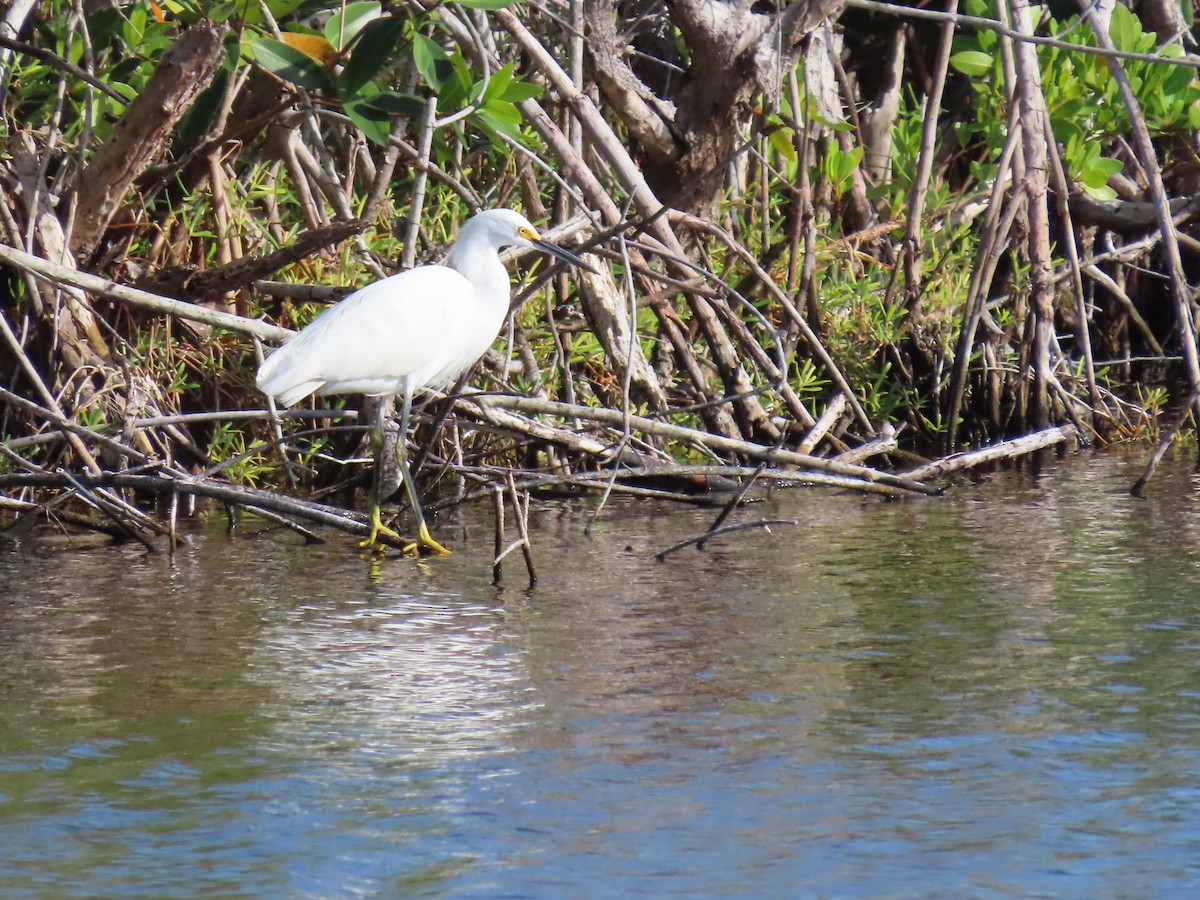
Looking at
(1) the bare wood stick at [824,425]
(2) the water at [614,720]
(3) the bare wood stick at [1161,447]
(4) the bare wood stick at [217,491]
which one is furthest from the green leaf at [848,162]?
(4) the bare wood stick at [217,491]

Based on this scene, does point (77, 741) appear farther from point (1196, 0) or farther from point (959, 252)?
point (1196, 0)

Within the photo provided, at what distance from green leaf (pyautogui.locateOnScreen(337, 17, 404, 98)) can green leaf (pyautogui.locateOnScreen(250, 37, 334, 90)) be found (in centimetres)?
14

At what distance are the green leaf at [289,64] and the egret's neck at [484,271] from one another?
29.6 inches

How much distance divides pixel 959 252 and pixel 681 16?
213cm

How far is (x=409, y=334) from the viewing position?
18.4 ft

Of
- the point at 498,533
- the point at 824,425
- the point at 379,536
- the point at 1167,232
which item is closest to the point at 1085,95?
the point at 1167,232

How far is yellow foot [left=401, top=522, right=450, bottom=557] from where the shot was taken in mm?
5461

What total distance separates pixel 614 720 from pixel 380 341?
237 cm

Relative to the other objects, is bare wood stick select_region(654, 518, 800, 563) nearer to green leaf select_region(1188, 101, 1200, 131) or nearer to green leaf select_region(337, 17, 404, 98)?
green leaf select_region(337, 17, 404, 98)

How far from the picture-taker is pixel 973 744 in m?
3.30

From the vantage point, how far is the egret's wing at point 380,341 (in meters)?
5.51

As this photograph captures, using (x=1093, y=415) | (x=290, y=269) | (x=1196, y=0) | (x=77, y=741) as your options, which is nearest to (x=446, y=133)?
(x=290, y=269)

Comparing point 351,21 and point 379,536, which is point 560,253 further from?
point 379,536

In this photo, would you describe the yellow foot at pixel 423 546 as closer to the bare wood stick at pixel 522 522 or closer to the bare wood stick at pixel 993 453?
the bare wood stick at pixel 522 522
